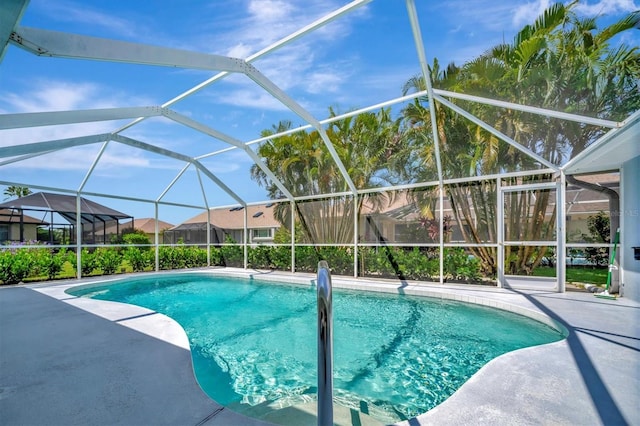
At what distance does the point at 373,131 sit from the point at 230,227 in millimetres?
6858

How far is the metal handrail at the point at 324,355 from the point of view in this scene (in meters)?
1.50

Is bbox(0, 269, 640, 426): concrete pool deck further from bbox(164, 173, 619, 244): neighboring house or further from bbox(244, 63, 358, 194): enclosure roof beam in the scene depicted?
bbox(244, 63, 358, 194): enclosure roof beam

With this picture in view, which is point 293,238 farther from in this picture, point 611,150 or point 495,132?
point 611,150

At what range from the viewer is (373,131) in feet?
32.4

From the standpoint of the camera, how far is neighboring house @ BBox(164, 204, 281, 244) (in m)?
12.2

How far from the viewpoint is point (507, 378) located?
262cm

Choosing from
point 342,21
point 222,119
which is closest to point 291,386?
point 342,21

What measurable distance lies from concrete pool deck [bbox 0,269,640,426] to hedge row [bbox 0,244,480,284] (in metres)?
3.80

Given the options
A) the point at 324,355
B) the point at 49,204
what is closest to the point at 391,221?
the point at 324,355

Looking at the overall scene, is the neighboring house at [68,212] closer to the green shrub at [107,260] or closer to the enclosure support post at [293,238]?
the green shrub at [107,260]

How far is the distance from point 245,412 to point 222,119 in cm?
724

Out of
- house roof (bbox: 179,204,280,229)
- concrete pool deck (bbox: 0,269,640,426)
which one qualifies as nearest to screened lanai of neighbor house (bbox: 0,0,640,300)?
house roof (bbox: 179,204,280,229)

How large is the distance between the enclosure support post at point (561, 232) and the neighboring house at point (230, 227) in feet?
28.0

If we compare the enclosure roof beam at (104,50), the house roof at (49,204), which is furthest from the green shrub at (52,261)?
the enclosure roof beam at (104,50)
